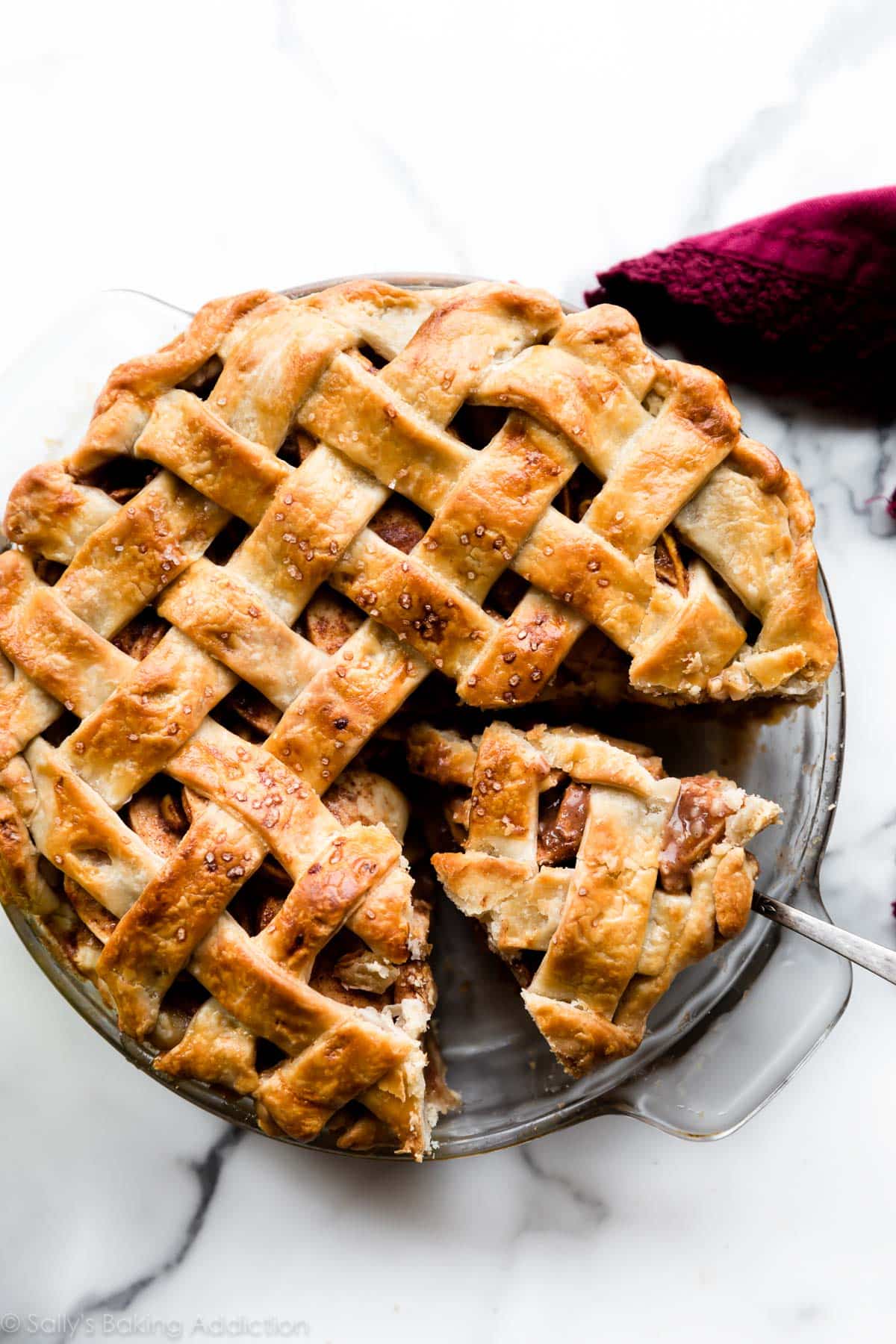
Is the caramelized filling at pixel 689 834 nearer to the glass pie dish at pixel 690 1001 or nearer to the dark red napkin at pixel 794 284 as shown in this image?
the glass pie dish at pixel 690 1001

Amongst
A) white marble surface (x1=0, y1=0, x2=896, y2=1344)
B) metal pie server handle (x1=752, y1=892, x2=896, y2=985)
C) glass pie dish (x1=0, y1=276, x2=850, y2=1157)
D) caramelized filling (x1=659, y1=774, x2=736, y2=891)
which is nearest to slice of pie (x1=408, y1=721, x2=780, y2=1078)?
caramelized filling (x1=659, y1=774, x2=736, y2=891)

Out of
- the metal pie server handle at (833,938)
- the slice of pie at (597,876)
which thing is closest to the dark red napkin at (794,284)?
the slice of pie at (597,876)

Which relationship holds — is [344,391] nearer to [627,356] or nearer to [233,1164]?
[627,356]

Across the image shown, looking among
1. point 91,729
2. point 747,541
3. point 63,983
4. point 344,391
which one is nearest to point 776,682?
point 747,541

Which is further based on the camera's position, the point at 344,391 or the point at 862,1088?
the point at 862,1088

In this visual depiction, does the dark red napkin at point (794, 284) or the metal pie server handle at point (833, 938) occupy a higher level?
the dark red napkin at point (794, 284)

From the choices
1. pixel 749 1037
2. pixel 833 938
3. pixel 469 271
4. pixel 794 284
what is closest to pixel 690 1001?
pixel 749 1037

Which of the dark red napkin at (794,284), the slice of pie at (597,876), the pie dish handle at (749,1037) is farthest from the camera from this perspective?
the dark red napkin at (794,284)

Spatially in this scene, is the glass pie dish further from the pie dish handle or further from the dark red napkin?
the dark red napkin
